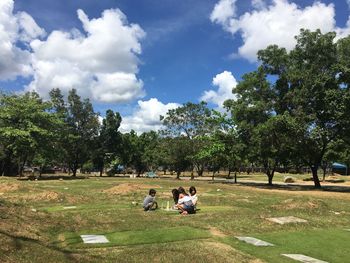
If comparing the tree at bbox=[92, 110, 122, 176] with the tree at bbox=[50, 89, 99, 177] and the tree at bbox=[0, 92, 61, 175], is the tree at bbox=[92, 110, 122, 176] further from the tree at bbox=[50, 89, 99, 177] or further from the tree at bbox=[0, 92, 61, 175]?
the tree at bbox=[0, 92, 61, 175]

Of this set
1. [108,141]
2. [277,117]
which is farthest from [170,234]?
[108,141]

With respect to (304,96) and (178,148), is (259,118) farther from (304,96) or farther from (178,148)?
(178,148)

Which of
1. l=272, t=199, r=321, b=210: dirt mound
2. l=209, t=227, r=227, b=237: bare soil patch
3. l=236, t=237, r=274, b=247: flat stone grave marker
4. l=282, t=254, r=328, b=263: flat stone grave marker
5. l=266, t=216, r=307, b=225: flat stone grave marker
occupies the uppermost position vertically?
l=272, t=199, r=321, b=210: dirt mound

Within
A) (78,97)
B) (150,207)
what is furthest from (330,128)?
(78,97)

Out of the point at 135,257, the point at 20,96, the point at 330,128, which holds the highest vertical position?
the point at 20,96

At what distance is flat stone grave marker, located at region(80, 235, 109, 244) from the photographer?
1157 centimetres

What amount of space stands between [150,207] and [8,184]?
12117mm

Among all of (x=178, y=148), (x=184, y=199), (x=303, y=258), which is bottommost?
(x=303, y=258)

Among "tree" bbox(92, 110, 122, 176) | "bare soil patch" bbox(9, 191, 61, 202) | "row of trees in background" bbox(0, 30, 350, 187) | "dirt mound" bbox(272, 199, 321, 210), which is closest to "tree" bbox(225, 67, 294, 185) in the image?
"row of trees in background" bbox(0, 30, 350, 187)

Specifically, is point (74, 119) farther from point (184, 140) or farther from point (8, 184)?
point (8, 184)

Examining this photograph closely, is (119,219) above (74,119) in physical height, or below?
below

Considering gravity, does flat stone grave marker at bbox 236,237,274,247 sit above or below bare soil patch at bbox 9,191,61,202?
below

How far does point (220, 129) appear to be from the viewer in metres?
52.7

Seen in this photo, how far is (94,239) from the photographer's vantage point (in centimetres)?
1196
